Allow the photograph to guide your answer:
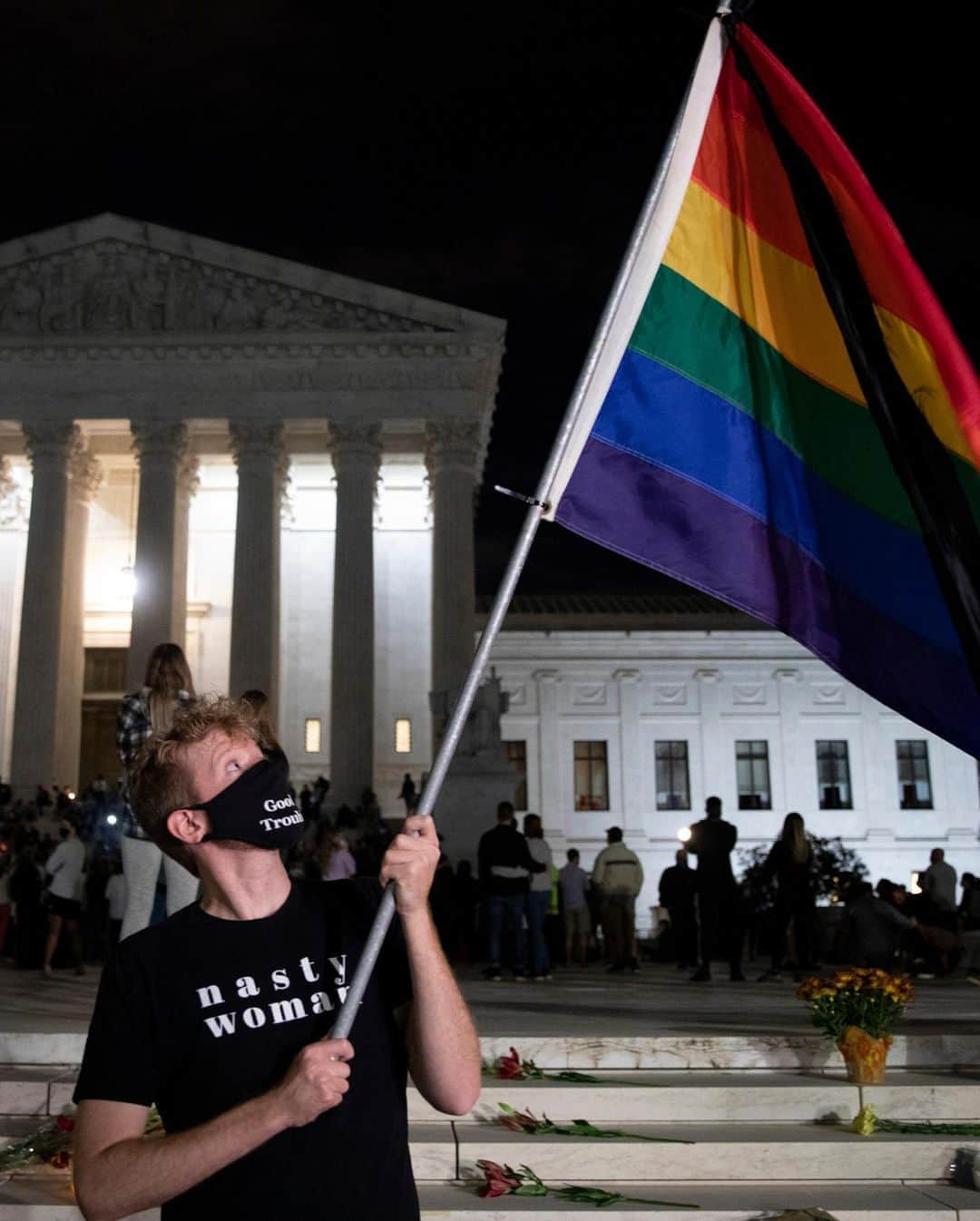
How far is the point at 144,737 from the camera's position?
6.86 metres

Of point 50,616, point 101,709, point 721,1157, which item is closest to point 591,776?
point 101,709

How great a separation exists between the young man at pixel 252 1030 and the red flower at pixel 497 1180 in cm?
324

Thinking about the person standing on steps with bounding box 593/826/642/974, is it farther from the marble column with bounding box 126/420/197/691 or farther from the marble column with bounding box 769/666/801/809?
the marble column with bounding box 769/666/801/809

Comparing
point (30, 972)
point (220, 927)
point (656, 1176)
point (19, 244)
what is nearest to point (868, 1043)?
point (656, 1176)

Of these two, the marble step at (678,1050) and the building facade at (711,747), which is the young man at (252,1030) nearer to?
the marble step at (678,1050)

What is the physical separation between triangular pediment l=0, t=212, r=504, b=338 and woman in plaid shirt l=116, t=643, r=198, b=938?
28.0 m

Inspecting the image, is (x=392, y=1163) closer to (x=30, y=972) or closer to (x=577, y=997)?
(x=577, y=997)

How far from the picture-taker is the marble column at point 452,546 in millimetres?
32094

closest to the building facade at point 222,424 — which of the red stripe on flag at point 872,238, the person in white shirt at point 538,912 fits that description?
the person in white shirt at point 538,912

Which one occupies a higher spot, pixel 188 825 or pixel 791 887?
pixel 188 825

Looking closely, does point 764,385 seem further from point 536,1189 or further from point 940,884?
point 940,884

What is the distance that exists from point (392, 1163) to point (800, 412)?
8.58 ft

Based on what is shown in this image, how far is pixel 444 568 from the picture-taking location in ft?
108

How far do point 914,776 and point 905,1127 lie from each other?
42.0 meters
